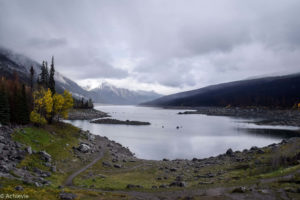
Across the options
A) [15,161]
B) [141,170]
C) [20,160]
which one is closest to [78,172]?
[20,160]

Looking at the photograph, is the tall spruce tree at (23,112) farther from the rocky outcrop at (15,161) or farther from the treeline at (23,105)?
the rocky outcrop at (15,161)

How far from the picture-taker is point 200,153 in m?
64.0

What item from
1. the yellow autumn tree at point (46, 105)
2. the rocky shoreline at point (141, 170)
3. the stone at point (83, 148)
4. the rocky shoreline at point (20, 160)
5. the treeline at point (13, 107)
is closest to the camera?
the rocky shoreline at point (141, 170)

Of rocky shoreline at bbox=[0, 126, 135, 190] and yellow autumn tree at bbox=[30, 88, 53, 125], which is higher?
yellow autumn tree at bbox=[30, 88, 53, 125]

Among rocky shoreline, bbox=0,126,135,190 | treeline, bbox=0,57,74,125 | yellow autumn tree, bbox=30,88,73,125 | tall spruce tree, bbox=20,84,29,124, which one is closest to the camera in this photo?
rocky shoreline, bbox=0,126,135,190

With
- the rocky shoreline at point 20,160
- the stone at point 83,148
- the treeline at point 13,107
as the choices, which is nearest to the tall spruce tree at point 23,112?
the treeline at point 13,107

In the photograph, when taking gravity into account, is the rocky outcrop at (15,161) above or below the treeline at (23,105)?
below

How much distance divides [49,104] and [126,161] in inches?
1088

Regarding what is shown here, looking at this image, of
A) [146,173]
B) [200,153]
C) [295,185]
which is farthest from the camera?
[200,153]

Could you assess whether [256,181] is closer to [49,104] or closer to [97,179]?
[97,179]

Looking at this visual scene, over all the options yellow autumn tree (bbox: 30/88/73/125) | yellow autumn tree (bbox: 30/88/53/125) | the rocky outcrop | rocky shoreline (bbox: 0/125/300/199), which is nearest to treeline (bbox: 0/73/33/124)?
yellow autumn tree (bbox: 30/88/53/125)

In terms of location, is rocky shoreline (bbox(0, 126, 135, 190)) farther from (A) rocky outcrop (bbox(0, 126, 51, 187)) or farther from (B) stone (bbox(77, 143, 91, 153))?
(B) stone (bbox(77, 143, 91, 153))

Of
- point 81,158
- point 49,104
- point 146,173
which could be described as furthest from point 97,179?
point 49,104

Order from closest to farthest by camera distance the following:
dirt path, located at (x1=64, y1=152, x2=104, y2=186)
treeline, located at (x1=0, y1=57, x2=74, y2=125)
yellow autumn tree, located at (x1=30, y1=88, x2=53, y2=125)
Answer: dirt path, located at (x1=64, y1=152, x2=104, y2=186) → treeline, located at (x1=0, y1=57, x2=74, y2=125) → yellow autumn tree, located at (x1=30, y1=88, x2=53, y2=125)
